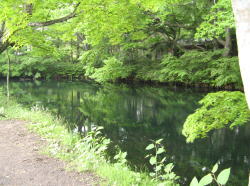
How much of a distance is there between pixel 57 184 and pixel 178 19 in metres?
20.4

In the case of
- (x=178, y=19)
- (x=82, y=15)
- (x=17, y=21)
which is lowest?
(x=17, y=21)

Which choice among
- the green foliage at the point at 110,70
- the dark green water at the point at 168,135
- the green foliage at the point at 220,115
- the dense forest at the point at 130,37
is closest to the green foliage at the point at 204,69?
the dense forest at the point at 130,37

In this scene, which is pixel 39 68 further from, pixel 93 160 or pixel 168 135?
pixel 93 160

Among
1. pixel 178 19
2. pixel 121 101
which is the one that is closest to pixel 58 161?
pixel 121 101

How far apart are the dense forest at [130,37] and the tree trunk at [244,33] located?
694 centimetres

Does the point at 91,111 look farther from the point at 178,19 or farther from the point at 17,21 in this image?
the point at 178,19

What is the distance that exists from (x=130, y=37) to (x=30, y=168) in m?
19.2

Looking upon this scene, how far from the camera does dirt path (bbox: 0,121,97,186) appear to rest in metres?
3.73

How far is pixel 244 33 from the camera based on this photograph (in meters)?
1.49

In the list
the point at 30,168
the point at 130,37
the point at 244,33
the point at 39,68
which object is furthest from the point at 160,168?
the point at 39,68

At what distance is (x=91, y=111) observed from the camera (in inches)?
542

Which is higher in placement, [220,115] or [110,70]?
[110,70]

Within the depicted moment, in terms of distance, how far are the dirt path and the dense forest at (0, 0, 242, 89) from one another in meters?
3.49

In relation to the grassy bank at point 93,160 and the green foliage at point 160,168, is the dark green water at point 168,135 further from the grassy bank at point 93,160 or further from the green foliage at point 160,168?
the grassy bank at point 93,160
